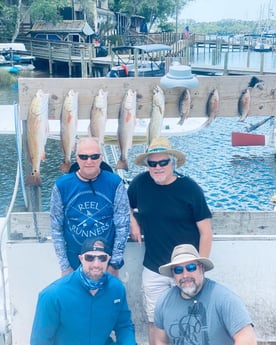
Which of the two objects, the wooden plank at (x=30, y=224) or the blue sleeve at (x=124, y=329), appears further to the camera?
the wooden plank at (x=30, y=224)

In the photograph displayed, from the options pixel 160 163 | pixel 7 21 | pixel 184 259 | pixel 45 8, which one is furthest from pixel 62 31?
pixel 184 259

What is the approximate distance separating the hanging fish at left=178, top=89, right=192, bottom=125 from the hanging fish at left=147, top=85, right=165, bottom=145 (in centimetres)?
17

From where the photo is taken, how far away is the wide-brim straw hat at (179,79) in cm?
408

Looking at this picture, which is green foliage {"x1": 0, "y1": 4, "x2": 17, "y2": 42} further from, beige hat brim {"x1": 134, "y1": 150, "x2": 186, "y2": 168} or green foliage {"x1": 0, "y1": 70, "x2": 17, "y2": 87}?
beige hat brim {"x1": 134, "y1": 150, "x2": 186, "y2": 168}

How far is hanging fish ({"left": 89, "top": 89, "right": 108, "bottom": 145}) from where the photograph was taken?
3928 millimetres

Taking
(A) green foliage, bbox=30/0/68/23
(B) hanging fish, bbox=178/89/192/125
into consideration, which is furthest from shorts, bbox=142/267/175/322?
(A) green foliage, bbox=30/0/68/23

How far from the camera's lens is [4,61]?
1544 inches

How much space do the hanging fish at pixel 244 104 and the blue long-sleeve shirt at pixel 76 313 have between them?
1996mm

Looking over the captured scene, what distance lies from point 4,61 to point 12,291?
124ft

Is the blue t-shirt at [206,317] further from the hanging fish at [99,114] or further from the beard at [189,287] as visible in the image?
the hanging fish at [99,114]

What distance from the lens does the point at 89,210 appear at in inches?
127

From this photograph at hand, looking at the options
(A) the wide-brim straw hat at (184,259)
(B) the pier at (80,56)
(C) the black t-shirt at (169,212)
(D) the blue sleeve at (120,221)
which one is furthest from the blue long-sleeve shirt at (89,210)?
(B) the pier at (80,56)

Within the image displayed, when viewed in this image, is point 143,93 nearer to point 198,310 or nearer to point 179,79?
point 179,79

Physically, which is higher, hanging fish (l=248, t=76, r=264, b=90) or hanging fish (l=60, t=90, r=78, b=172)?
hanging fish (l=248, t=76, r=264, b=90)
